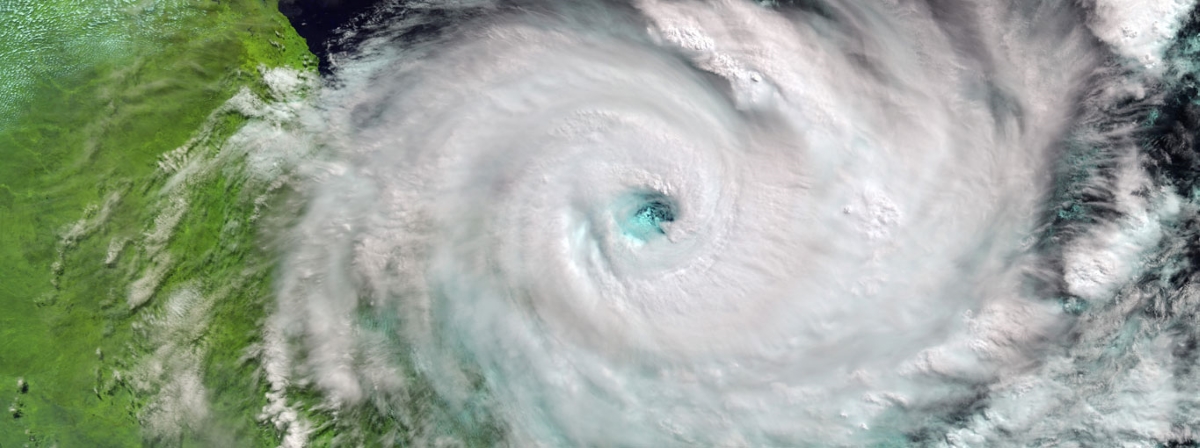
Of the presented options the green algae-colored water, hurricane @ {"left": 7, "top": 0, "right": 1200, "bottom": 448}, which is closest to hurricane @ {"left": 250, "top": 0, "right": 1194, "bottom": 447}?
hurricane @ {"left": 7, "top": 0, "right": 1200, "bottom": 448}

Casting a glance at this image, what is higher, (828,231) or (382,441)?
(828,231)

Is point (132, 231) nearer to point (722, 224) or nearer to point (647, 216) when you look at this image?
point (647, 216)

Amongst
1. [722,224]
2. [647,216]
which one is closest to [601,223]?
[647,216]

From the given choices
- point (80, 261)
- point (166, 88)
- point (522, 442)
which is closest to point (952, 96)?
point (522, 442)

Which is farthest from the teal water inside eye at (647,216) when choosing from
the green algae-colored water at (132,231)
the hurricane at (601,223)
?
the green algae-colored water at (132,231)

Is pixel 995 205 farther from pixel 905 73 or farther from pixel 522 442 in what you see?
pixel 522 442

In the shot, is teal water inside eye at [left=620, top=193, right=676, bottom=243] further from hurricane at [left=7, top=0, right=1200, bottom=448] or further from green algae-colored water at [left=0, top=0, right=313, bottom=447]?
green algae-colored water at [left=0, top=0, right=313, bottom=447]

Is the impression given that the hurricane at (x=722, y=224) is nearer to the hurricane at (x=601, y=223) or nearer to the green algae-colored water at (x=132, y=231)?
the hurricane at (x=601, y=223)

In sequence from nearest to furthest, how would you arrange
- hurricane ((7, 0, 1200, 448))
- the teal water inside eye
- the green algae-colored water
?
1. hurricane ((7, 0, 1200, 448))
2. the teal water inside eye
3. the green algae-colored water
